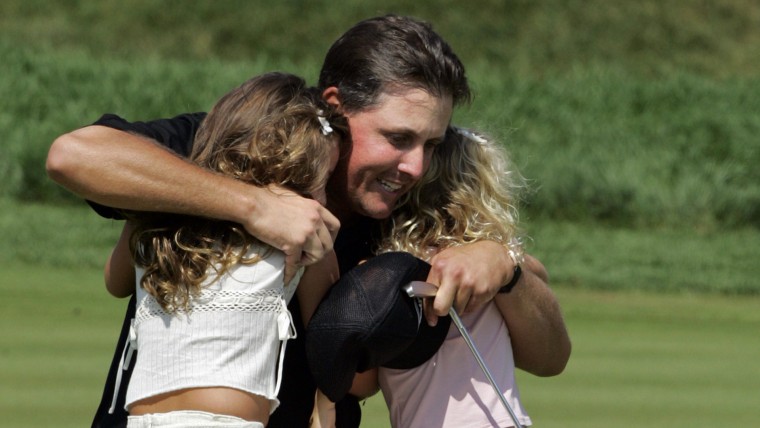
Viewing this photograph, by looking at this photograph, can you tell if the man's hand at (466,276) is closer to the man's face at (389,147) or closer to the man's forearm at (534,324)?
the man's forearm at (534,324)

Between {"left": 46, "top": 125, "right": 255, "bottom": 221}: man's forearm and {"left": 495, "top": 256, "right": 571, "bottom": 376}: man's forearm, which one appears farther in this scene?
{"left": 495, "top": 256, "right": 571, "bottom": 376}: man's forearm

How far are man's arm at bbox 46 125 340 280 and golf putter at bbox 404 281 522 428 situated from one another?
0.21m

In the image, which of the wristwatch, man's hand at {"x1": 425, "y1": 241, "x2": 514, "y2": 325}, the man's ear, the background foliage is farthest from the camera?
the background foliage

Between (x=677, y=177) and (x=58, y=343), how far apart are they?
9.97 meters

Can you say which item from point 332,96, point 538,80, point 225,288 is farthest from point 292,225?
point 538,80

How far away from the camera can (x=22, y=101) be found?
1647 centimetres

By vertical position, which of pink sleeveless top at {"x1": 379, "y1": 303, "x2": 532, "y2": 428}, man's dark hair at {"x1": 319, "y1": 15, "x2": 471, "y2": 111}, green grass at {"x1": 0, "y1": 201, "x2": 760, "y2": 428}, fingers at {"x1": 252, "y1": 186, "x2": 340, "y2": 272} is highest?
man's dark hair at {"x1": 319, "y1": 15, "x2": 471, "y2": 111}

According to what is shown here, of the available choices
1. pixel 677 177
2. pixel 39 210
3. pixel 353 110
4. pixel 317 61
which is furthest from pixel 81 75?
pixel 353 110

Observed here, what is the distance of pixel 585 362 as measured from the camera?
22.9 feet

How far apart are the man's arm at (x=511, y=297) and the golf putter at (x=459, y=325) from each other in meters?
0.02

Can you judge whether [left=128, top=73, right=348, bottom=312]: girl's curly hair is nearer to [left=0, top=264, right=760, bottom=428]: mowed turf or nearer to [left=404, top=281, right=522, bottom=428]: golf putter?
[left=404, top=281, right=522, bottom=428]: golf putter

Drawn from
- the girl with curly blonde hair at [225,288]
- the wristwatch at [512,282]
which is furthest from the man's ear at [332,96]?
the wristwatch at [512,282]

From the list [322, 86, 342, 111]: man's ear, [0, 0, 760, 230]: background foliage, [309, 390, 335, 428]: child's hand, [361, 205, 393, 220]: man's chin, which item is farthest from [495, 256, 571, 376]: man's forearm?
[0, 0, 760, 230]: background foliage

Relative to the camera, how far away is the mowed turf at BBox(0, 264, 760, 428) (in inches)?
225
